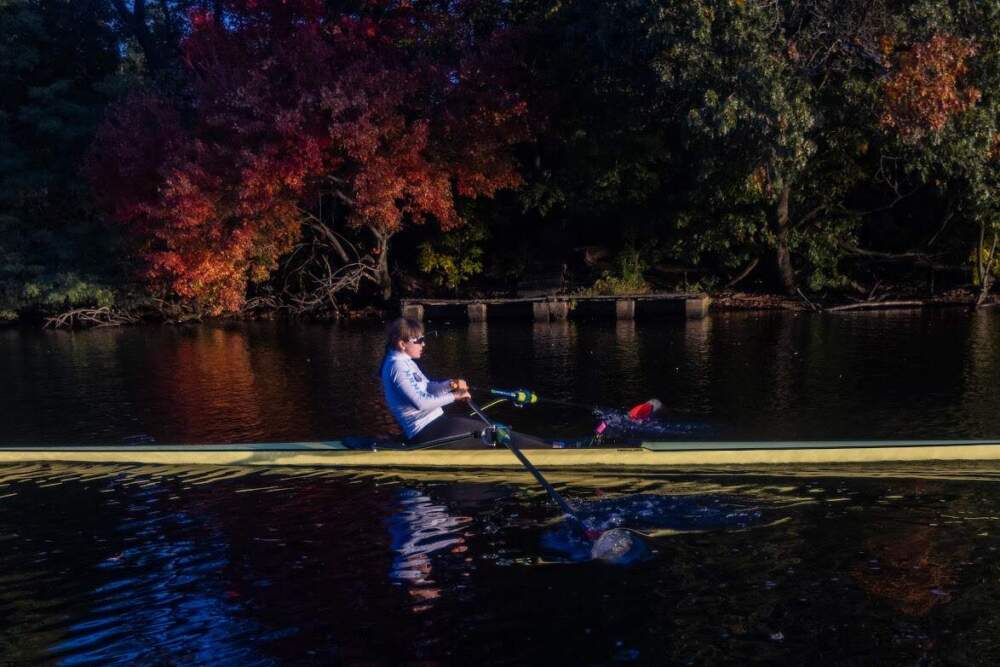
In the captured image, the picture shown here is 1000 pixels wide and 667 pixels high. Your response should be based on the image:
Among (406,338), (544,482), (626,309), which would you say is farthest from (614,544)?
(626,309)

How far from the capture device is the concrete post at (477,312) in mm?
24328

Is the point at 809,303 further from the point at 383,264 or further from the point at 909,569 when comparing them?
the point at 909,569

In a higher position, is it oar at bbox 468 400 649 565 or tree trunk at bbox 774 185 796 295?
tree trunk at bbox 774 185 796 295

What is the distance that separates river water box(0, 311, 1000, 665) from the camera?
17.3 ft

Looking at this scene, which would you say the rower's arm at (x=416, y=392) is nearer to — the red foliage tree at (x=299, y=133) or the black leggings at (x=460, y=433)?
the black leggings at (x=460, y=433)

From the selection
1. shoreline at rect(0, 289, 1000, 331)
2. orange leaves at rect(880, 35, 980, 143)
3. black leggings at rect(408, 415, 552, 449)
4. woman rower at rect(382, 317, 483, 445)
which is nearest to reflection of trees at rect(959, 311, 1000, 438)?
orange leaves at rect(880, 35, 980, 143)

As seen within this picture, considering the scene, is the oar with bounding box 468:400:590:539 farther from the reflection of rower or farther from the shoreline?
the shoreline

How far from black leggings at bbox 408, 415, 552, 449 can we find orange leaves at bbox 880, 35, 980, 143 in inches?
515

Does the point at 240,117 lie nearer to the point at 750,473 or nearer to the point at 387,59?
the point at 387,59

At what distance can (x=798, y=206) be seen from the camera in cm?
2431

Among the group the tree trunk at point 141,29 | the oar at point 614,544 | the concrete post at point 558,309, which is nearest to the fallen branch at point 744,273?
the concrete post at point 558,309

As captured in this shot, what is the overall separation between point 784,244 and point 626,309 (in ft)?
16.2

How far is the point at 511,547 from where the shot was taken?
22.3ft

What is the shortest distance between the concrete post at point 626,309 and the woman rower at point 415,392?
1418 cm
